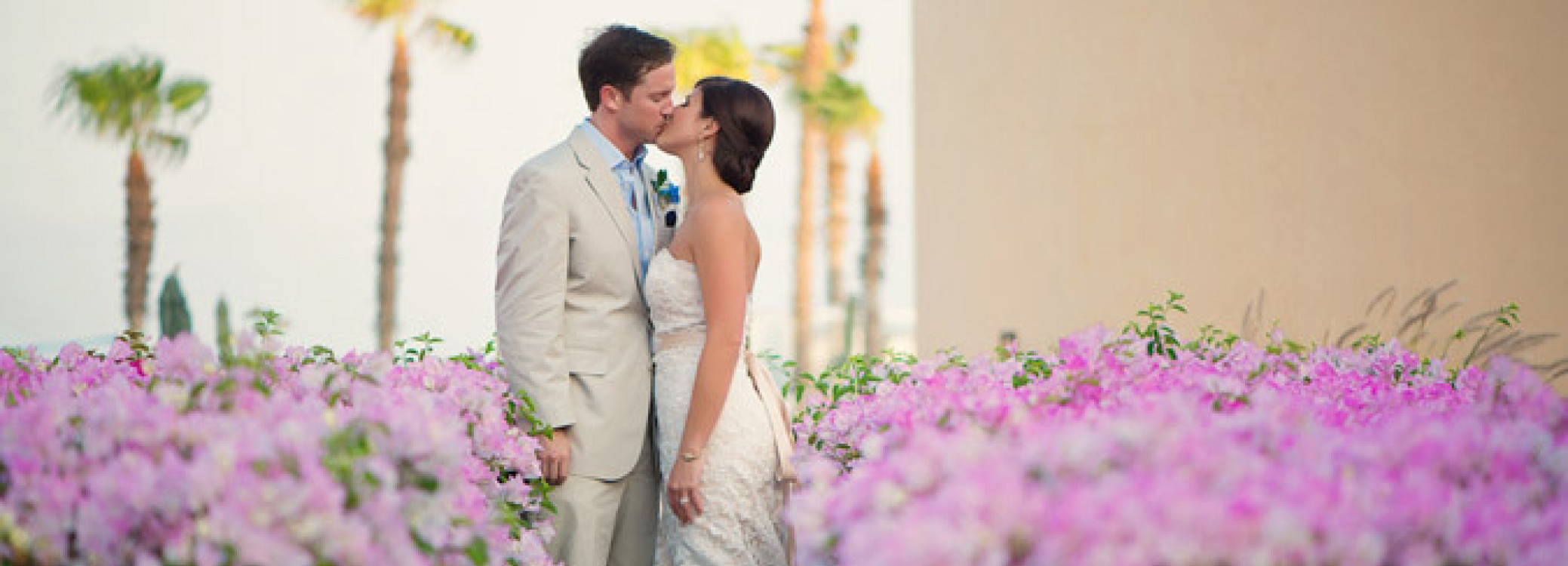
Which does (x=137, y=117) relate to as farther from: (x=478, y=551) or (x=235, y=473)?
(x=235, y=473)

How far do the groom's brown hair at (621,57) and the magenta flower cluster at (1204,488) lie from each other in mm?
1522

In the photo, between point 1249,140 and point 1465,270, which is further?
point 1249,140

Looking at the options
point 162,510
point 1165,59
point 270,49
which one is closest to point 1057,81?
point 1165,59

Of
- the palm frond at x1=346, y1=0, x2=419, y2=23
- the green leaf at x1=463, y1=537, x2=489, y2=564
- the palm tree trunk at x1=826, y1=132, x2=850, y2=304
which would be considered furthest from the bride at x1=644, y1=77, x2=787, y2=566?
the palm tree trunk at x1=826, y1=132, x2=850, y2=304

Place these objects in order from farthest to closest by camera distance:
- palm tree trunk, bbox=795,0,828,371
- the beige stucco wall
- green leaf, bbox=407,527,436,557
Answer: palm tree trunk, bbox=795,0,828,371 < the beige stucco wall < green leaf, bbox=407,527,436,557

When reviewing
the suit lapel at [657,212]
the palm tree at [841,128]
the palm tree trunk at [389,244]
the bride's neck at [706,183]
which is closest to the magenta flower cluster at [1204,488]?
the bride's neck at [706,183]

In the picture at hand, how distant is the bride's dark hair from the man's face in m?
0.13

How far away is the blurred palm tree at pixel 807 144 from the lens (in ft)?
72.1

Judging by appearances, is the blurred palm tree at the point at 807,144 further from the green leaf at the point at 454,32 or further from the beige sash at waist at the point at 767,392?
the beige sash at waist at the point at 767,392

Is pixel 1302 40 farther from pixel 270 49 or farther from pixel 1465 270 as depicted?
pixel 270 49

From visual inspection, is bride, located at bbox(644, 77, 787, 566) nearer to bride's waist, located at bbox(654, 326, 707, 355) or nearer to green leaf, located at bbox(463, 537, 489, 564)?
bride's waist, located at bbox(654, 326, 707, 355)

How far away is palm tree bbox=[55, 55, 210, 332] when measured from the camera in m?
18.6

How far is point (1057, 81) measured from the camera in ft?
30.2

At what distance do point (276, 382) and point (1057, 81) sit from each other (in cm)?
709
